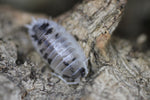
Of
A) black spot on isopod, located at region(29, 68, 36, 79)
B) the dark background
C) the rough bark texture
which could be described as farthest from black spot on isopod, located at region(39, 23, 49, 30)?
black spot on isopod, located at region(29, 68, 36, 79)

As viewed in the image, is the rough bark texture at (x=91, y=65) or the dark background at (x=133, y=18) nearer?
the rough bark texture at (x=91, y=65)

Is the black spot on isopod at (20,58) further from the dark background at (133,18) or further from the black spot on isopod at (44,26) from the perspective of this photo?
the dark background at (133,18)

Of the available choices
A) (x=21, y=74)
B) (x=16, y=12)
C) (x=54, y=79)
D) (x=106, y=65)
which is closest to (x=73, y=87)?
(x=54, y=79)

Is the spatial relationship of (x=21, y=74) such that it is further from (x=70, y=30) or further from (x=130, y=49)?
(x=130, y=49)

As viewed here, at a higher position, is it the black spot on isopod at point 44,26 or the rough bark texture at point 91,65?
the black spot on isopod at point 44,26

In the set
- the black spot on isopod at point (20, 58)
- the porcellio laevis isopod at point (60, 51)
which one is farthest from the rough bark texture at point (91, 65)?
the porcellio laevis isopod at point (60, 51)

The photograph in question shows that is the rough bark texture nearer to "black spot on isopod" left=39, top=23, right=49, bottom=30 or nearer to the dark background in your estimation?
"black spot on isopod" left=39, top=23, right=49, bottom=30
